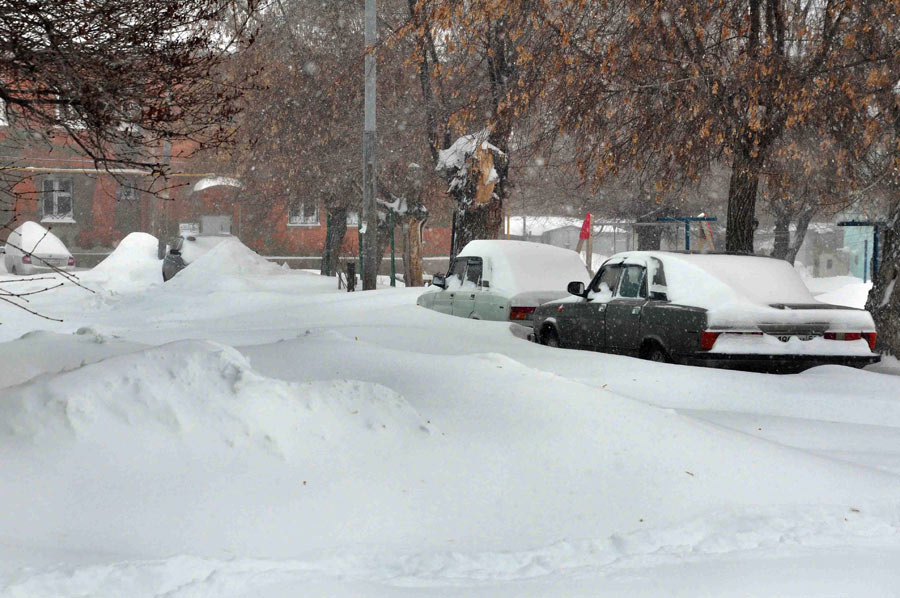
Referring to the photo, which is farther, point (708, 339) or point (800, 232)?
point (800, 232)

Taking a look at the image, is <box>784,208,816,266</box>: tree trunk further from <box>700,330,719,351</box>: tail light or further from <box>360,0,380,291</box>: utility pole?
<box>700,330,719,351</box>: tail light

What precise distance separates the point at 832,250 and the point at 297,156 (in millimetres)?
29705

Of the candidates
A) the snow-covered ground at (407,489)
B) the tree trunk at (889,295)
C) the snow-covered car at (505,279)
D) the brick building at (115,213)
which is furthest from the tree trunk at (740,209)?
the brick building at (115,213)

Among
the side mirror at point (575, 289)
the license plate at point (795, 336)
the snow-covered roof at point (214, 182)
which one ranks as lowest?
the license plate at point (795, 336)

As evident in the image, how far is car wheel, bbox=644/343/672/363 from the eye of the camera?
9.89 meters

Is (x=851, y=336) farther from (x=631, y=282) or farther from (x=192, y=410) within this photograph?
(x=192, y=410)

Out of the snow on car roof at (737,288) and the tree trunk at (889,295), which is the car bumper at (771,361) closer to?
the snow on car roof at (737,288)

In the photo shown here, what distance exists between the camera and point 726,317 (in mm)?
9094

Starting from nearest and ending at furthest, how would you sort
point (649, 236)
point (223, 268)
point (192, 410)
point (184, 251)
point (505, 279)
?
point (192, 410), point (505, 279), point (223, 268), point (184, 251), point (649, 236)

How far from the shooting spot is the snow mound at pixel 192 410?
5.52m

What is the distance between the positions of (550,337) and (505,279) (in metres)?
1.56

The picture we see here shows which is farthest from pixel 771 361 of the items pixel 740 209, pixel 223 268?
pixel 223 268

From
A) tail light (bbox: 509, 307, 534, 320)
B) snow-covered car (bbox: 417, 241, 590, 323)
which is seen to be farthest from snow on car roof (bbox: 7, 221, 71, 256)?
tail light (bbox: 509, 307, 534, 320)

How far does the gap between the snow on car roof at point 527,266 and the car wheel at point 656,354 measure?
3406mm
